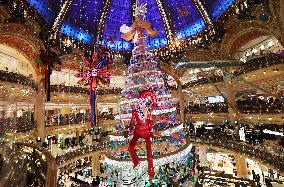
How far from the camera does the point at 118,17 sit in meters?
25.6

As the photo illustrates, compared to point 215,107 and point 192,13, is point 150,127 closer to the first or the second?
point 215,107

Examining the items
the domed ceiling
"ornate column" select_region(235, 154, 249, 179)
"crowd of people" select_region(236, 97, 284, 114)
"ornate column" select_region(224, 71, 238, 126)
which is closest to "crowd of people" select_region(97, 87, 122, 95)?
the domed ceiling

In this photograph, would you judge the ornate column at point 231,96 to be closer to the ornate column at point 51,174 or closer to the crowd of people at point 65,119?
the crowd of people at point 65,119

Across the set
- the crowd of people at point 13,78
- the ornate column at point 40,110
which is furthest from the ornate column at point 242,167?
the crowd of people at point 13,78

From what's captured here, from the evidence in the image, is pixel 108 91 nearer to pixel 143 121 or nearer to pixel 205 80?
pixel 205 80

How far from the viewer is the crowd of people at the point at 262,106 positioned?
1425 cm

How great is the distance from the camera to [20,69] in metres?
20.8

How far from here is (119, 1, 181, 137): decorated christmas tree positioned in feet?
32.3

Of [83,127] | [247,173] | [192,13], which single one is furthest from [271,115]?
[83,127]

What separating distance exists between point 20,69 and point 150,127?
17441 mm

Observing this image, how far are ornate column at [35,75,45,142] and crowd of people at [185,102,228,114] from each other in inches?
573

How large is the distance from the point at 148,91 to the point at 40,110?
13.8 m

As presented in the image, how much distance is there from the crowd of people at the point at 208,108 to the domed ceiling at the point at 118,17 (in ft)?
26.9

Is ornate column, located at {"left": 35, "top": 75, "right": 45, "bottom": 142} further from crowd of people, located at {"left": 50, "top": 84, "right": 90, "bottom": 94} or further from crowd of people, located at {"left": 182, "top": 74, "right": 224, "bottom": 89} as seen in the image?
crowd of people, located at {"left": 182, "top": 74, "right": 224, "bottom": 89}
